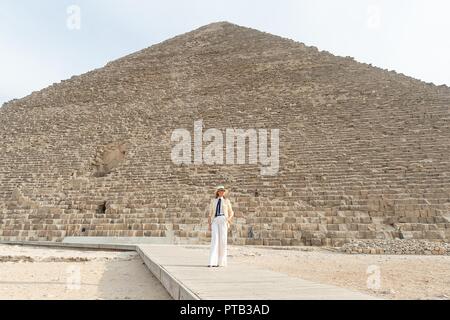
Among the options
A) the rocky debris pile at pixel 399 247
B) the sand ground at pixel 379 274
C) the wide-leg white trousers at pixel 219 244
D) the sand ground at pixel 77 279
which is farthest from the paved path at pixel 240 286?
the rocky debris pile at pixel 399 247

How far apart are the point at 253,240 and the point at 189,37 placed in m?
17.4

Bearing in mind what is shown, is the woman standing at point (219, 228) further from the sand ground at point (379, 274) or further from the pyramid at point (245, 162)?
the pyramid at point (245, 162)

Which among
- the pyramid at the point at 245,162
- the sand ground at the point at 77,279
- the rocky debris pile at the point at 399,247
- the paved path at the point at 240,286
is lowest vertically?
the rocky debris pile at the point at 399,247

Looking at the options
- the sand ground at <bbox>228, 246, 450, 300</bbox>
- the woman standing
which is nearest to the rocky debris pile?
the sand ground at <bbox>228, 246, 450, 300</bbox>

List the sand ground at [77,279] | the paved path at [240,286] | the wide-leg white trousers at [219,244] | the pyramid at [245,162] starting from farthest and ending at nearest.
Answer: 1. the pyramid at [245,162]
2. the wide-leg white trousers at [219,244]
3. the sand ground at [77,279]
4. the paved path at [240,286]

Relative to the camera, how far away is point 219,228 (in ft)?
14.5

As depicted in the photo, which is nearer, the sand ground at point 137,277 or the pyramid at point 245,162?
the sand ground at point 137,277

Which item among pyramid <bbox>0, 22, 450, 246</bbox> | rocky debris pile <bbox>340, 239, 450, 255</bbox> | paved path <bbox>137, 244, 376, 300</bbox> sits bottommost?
rocky debris pile <bbox>340, 239, 450, 255</bbox>

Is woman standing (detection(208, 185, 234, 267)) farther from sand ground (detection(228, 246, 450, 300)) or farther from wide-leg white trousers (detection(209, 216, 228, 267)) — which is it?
sand ground (detection(228, 246, 450, 300))

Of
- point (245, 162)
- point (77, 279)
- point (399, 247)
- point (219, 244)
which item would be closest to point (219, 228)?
point (219, 244)

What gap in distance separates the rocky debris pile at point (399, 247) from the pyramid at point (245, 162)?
1.12 ft

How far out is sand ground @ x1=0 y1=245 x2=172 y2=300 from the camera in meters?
3.40

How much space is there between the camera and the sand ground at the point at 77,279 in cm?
340

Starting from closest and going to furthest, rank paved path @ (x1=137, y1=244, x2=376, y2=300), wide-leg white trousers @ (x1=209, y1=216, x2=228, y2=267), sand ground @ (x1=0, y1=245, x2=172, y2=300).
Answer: paved path @ (x1=137, y1=244, x2=376, y2=300)
sand ground @ (x1=0, y1=245, x2=172, y2=300)
wide-leg white trousers @ (x1=209, y1=216, x2=228, y2=267)
